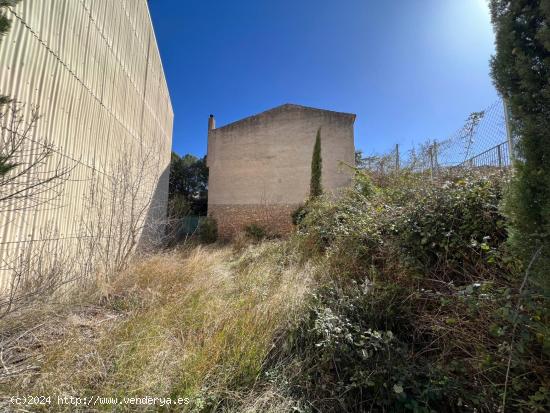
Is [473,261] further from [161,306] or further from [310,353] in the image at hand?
[161,306]

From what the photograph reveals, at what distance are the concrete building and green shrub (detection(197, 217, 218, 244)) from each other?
1.46 ft

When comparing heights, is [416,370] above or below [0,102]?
below

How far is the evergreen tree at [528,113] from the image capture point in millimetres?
1639

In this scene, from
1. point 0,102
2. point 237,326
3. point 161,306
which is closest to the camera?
point 0,102

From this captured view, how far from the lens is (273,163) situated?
1382cm

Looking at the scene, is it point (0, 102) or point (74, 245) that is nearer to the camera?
point (0, 102)

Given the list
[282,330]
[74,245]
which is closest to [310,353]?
[282,330]

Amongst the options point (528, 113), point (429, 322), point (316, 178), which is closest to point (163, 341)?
point (429, 322)

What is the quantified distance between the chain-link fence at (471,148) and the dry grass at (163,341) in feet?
13.7

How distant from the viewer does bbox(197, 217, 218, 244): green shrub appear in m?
13.0

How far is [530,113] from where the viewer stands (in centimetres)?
176

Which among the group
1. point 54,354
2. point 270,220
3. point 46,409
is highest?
point 270,220

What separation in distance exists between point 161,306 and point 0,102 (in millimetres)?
2680

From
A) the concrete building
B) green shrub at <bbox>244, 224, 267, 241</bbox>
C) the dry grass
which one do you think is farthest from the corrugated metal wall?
the concrete building
